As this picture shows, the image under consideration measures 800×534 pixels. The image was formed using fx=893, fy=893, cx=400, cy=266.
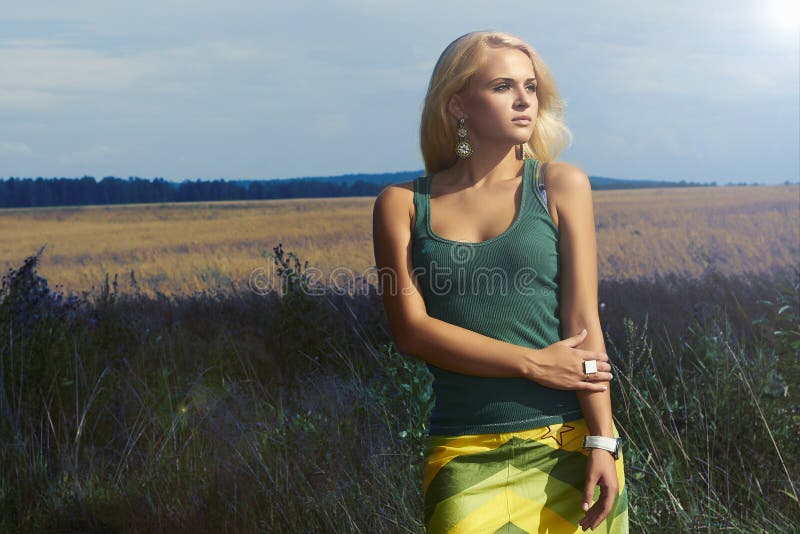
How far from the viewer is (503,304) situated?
2.16 m

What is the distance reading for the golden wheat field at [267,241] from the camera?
42.9 ft

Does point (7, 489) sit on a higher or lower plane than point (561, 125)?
lower

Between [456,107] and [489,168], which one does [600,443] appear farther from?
[456,107]

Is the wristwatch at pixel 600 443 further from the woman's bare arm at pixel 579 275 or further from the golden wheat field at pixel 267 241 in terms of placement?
the golden wheat field at pixel 267 241

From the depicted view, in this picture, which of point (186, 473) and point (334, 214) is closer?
point (186, 473)

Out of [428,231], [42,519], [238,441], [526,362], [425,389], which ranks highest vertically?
[428,231]

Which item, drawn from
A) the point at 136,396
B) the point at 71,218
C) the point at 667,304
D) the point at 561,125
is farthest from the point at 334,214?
the point at 561,125

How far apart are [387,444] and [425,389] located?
2.70 ft

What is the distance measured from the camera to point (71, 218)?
4412 centimetres

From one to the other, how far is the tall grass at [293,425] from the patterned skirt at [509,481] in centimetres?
98

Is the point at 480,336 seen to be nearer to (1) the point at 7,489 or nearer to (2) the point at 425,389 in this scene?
(2) the point at 425,389

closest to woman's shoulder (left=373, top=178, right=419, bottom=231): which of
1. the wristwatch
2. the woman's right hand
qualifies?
the woman's right hand

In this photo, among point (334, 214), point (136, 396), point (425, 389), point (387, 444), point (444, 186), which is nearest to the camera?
point (444, 186)

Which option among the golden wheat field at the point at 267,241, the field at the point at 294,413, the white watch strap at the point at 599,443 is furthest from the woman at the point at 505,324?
the golden wheat field at the point at 267,241
